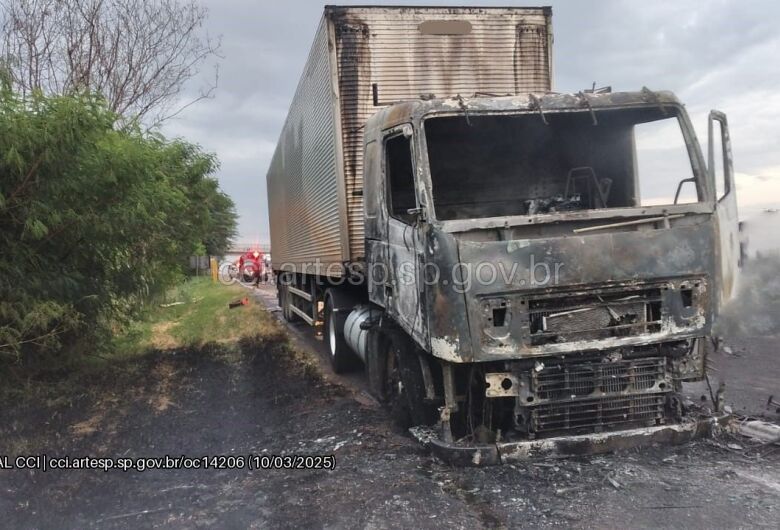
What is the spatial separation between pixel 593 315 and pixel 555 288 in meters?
0.34

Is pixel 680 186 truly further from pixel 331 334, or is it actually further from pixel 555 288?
pixel 331 334

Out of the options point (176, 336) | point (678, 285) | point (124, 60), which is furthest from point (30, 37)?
point (678, 285)

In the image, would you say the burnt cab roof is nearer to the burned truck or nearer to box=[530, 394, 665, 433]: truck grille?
the burned truck

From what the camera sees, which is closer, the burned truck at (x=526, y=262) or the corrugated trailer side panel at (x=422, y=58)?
the burned truck at (x=526, y=262)

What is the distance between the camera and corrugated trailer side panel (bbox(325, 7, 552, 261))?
245 inches

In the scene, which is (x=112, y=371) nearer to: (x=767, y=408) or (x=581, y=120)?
(x=581, y=120)

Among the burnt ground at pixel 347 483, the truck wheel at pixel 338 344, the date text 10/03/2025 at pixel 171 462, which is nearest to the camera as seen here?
the burnt ground at pixel 347 483

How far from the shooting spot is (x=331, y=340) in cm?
822

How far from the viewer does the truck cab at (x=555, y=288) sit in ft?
13.3

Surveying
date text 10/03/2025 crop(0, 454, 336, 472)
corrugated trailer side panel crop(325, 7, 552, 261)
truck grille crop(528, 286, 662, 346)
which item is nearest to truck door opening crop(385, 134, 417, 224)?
corrugated trailer side panel crop(325, 7, 552, 261)

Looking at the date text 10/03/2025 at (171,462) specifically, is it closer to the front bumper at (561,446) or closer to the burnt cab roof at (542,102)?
the front bumper at (561,446)

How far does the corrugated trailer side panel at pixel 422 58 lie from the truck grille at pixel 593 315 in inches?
99.3

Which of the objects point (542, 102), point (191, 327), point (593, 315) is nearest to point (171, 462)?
point (593, 315)

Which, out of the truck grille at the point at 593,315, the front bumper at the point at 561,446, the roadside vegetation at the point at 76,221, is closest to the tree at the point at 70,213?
the roadside vegetation at the point at 76,221
